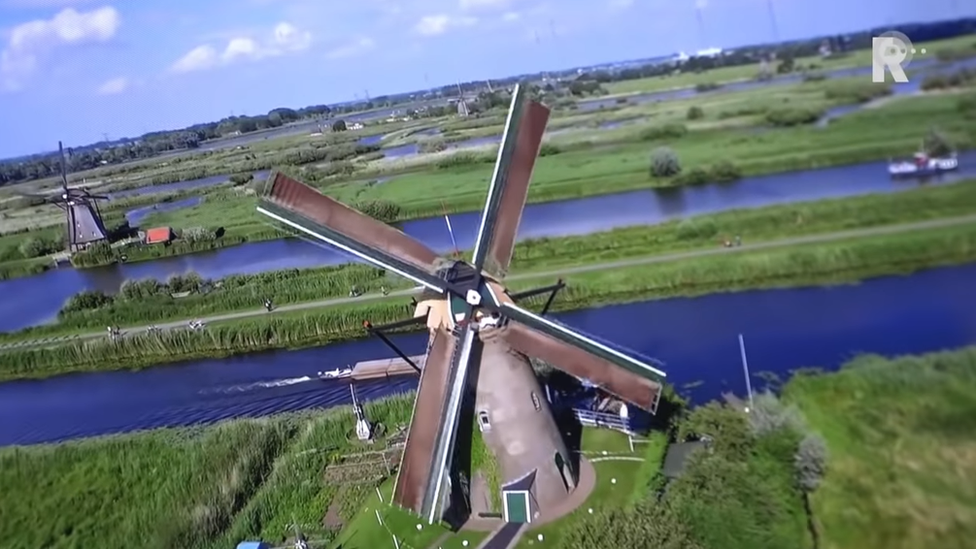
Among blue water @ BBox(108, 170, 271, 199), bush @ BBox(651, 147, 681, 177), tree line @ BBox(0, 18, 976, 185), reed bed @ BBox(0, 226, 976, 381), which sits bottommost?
reed bed @ BBox(0, 226, 976, 381)

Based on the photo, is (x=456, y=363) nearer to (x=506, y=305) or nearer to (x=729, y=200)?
(x=506, y=305)

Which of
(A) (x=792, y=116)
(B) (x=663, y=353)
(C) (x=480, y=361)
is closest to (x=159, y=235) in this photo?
(B) (x=663, y=353)

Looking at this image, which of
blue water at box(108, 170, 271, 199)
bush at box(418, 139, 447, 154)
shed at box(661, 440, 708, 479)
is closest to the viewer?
shed at box(661, 440, 708, 479)

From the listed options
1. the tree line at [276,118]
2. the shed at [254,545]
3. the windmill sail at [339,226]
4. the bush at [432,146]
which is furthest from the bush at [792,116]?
the shed at [254,545]

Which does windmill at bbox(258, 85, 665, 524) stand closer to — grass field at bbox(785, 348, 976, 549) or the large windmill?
grass field at bbox(785, 348, 976, 549)

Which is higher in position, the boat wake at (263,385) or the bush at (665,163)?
the bush at (665,163)

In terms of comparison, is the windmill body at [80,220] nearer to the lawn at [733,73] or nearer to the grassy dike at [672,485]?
the grassy dike at [672,485]

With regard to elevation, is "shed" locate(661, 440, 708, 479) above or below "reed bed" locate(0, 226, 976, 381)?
below

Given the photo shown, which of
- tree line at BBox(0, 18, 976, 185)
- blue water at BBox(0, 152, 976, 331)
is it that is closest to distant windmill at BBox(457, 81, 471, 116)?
tree line at BBox(0, 18, 976, 185)
